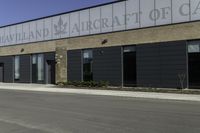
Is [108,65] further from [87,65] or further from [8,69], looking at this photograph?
[8,69]

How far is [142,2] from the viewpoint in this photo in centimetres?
3309

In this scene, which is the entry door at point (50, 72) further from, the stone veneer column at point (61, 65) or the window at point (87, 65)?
the window at point (87, 65)

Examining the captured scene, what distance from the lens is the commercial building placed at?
2958cm

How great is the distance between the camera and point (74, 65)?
39.7 metres

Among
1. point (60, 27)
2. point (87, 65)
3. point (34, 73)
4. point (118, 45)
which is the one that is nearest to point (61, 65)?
point (87, 65)

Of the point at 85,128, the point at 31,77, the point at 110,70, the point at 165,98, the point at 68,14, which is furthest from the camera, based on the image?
the point at 31,77

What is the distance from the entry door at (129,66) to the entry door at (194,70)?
5.72 meters

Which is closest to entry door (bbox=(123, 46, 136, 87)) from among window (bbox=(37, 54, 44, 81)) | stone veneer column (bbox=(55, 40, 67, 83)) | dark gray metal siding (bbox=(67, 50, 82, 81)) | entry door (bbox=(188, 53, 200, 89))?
entry door (bbox=(188, 53, 200, 89))

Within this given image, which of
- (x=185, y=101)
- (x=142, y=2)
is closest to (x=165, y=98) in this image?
(x=185, y=101)

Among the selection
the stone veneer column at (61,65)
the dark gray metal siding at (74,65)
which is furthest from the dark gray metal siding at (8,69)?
the dark gray metal siding at (74,65)

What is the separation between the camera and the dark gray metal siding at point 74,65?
3909 centimetres

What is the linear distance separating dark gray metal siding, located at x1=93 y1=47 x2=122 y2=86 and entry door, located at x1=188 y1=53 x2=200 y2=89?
24.2ft

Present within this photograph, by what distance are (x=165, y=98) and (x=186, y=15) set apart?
368 inches

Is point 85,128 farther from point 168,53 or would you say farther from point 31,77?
point 31,77
